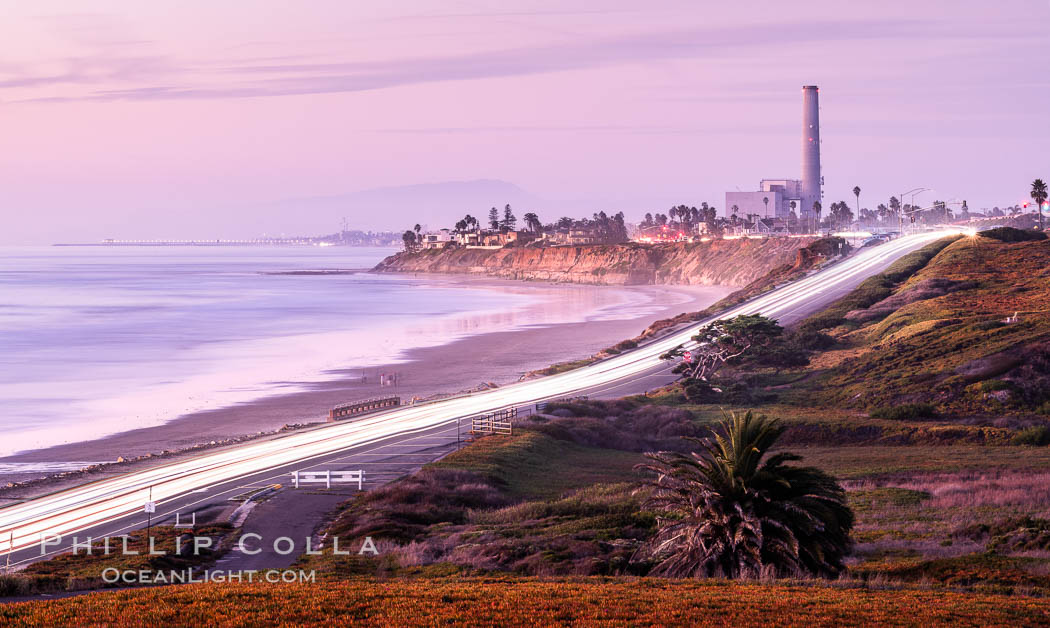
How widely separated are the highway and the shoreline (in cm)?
323

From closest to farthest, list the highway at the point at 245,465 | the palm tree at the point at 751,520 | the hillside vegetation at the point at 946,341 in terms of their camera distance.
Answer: the palm tree at the point at 751,520, the highway at the point at 245,465, the hillside vegetation at the point at 946,341

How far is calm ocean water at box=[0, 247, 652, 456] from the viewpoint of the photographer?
5772 cm

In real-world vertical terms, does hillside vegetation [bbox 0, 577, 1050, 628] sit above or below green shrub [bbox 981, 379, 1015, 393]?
above

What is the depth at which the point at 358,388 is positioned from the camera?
6372 centimetres

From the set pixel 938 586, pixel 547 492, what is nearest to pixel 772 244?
pixel 547 492

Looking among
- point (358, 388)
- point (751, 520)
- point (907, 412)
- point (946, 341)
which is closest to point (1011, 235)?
point (946, 341)

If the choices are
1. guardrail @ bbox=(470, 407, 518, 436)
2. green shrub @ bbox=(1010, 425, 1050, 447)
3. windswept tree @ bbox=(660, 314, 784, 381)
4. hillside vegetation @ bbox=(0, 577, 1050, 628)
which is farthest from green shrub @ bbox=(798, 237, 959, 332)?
hillside vegetation @ bbox=(0, 577, 1050, 628)

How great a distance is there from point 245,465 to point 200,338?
62.4 metres

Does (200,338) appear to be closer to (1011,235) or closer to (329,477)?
(329,477)

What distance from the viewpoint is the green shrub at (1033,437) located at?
142 ft

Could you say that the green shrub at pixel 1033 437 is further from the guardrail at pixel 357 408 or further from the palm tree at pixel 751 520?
the guardrail at pixel 357 408

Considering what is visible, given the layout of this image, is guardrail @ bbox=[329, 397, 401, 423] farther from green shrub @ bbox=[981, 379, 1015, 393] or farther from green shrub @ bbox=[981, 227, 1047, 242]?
green shrub @ bbox=[981, 227, 1047, 242]

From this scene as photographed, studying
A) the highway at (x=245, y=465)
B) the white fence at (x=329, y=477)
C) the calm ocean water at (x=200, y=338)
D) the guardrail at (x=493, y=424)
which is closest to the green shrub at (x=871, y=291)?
the highway at (x=245, y=465)

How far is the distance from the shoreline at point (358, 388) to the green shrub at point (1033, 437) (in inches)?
1282
